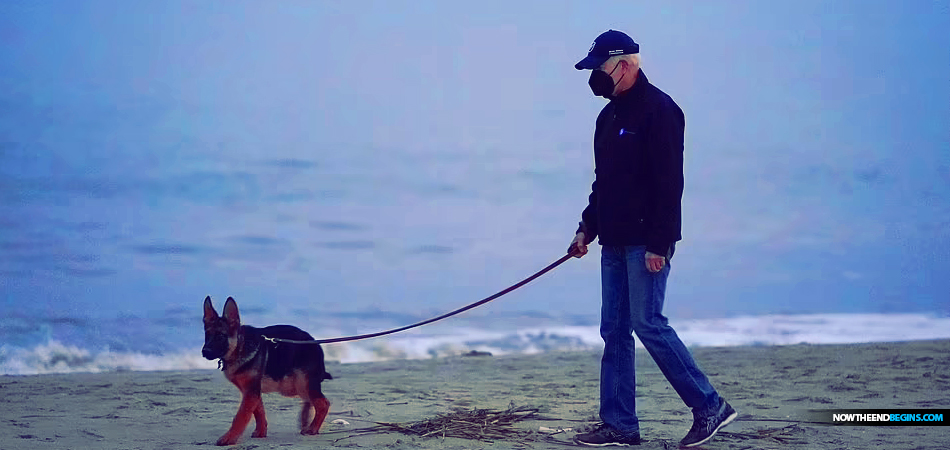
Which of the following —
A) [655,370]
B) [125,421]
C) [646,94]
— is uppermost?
[646,94]

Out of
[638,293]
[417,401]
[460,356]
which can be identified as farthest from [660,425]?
[460,356]

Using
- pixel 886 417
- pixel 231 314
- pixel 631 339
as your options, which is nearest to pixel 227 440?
pixel 231 314

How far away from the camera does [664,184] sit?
3.33 meters

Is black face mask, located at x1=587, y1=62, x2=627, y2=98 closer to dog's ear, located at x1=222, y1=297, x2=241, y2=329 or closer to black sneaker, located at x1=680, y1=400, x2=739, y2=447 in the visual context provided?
black sneaker, located at x1=680, y1=400, x2=739, y2=447

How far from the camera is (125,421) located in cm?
406

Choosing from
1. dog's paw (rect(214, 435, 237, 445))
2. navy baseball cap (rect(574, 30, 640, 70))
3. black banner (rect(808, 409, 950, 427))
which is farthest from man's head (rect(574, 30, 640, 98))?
dog's paw (rect(214, 435, 237, 445))

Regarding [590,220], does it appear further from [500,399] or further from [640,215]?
[500,399]

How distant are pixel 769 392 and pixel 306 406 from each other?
214 cm

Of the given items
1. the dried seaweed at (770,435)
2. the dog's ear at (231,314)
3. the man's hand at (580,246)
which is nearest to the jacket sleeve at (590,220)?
the man's hand at (580,246)

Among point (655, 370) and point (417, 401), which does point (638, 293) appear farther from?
point (655, 370)

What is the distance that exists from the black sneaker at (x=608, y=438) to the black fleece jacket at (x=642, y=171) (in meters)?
0.62

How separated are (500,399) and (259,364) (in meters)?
1.38

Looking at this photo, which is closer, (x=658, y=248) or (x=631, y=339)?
(x=658, y=248)

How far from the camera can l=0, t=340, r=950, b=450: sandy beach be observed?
11.8ft
